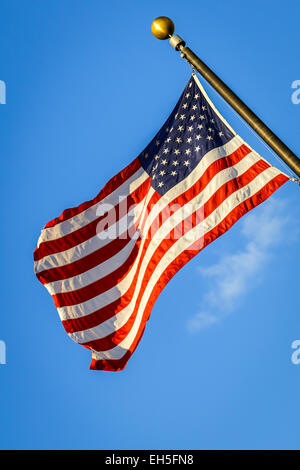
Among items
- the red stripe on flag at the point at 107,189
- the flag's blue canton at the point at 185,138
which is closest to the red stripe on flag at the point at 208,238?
the flag's blue canton at the point at 185,138

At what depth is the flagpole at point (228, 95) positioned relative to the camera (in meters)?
8.41

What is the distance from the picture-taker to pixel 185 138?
12070 millimetres

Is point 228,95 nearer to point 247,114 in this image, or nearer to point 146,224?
point 247,114

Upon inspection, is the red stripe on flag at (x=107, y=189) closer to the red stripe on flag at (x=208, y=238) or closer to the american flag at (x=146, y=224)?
the american flag at (x=146, y=224)

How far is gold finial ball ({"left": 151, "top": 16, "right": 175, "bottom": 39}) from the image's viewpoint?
10984 millimetres

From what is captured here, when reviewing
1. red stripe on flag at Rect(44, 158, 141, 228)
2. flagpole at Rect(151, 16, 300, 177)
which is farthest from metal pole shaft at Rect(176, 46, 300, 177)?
red stripe on flag at Rect(44, 158, 141, 228)

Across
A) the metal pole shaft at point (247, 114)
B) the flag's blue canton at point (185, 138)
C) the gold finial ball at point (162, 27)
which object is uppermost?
the gold finial ball at point (162, 27)

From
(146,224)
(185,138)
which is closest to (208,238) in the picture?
(146,224)

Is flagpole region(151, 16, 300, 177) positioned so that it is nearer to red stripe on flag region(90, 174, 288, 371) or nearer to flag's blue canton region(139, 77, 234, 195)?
flag's blue canton region(139, 77, 234, 195)

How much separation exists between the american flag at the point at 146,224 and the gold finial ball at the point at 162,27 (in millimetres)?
1253

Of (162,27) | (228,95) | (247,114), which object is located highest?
(162,27)

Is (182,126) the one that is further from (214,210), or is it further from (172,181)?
(214,210)

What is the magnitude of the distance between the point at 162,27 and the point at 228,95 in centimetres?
280
